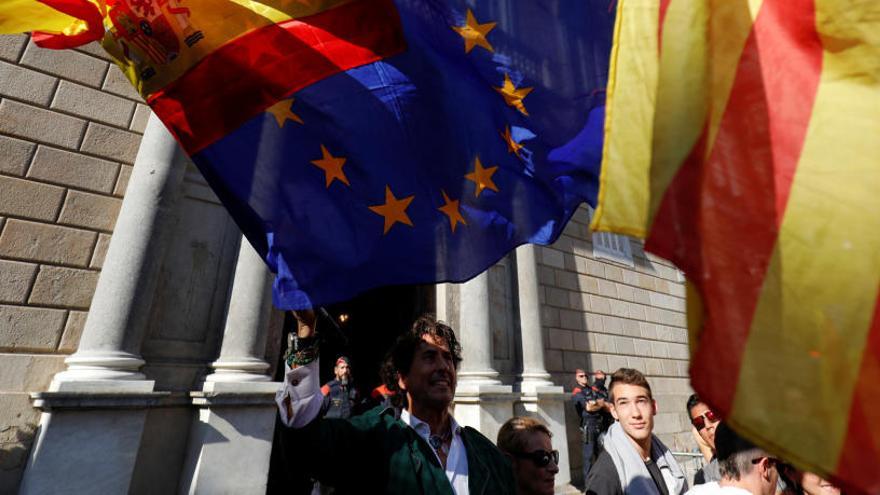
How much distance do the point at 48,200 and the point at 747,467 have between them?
6175 mm

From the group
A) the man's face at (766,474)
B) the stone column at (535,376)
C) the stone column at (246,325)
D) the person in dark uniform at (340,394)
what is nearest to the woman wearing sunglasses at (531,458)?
the man's face at (766,474)

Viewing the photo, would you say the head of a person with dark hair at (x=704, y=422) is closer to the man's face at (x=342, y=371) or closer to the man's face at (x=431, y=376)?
the man's face at (x=431, y=376)

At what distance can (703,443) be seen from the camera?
11.2ft

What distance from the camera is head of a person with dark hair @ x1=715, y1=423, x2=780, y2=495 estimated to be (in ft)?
6.22

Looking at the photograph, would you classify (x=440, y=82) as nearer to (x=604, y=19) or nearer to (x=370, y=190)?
(x=370, y=190)

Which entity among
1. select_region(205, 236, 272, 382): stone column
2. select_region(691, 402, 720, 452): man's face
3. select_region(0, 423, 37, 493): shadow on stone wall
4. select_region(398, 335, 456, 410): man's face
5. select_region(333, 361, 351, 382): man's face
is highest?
select_region(205, 236, 272, 382): stone column

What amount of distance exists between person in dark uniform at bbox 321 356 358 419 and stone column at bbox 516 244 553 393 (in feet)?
10.9

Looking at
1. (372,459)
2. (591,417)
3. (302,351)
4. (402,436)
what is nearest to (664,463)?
(402,436)

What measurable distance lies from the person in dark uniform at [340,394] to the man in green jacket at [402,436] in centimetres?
266

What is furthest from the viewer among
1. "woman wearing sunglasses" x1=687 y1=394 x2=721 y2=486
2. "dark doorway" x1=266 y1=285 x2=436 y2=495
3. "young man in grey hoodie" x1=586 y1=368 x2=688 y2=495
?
"dark doorway" x1=266 y1=285 x2=436 y2=495

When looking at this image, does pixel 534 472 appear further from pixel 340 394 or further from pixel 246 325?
pixel 246 325

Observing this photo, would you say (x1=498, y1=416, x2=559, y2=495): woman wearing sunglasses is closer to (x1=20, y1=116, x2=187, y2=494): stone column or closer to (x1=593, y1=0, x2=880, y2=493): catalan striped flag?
(x1=593, y1=0, x2=880, y2=493): catalan striped flag

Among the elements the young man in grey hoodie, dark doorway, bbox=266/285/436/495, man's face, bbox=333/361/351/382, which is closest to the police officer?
dark doorway, bbox=266/285/436/495

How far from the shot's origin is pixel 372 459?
188cm
